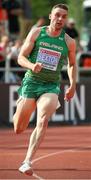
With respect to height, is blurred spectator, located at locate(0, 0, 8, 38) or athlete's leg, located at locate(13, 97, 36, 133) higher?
athlete's leg, located at locate(13, 97, 36, 133)

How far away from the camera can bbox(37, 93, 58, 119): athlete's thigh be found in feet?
31.9

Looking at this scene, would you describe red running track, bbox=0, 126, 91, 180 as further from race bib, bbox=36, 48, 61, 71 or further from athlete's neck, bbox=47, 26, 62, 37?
athlete's neck, bbox=47, 26, 62, 37

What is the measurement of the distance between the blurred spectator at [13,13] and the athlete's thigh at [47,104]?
436 inches

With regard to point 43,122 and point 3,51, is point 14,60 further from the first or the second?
point 43,122

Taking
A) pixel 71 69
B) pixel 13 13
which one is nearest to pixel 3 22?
pixel 13 13

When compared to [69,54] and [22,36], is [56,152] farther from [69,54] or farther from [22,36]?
[22,36]

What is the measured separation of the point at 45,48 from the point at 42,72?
0.94 ft

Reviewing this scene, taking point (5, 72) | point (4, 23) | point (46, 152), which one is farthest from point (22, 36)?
point (46, 152)

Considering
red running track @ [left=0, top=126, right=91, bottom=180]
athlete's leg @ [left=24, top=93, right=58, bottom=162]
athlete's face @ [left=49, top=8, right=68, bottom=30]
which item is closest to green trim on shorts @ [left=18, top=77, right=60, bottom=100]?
athlete's leg @ [left=24, top=93, right=58, bottom=162]

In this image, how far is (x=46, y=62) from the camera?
32.2ft

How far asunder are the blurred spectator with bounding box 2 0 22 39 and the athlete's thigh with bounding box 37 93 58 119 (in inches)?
436

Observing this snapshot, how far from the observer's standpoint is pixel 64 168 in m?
11.0

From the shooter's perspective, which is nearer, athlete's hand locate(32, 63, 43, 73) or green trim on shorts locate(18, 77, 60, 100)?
athlete's hand locate(32, 63, 43, 73)

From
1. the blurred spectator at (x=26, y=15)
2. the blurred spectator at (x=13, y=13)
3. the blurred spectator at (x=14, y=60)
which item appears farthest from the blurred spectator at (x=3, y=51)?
the blurred spectator at (x=26, y=15)
